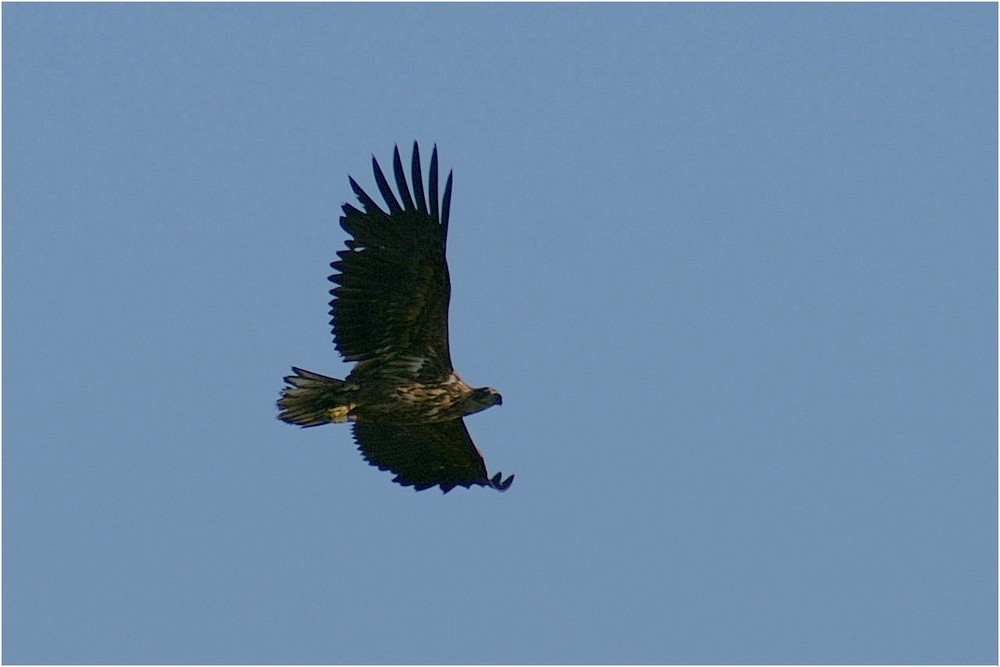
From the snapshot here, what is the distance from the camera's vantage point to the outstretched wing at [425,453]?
18250mm

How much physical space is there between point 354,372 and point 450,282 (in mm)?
1171

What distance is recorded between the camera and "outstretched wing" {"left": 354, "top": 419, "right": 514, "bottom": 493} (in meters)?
18.2

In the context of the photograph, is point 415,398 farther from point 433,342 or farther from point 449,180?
point 449,180

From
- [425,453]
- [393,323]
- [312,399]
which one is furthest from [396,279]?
[425,453]

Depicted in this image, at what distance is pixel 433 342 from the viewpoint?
54.7 ft

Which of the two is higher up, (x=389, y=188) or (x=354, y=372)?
(x=389, y=188)

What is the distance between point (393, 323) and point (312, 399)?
0.94m

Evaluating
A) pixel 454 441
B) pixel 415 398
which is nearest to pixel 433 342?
pixel 415 398

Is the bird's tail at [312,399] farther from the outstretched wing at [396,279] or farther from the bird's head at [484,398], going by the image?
the bird's head at [484,398]

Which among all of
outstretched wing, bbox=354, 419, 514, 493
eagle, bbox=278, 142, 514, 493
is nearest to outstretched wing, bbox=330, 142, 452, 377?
eagle, bbox=278, 142, 514, 493

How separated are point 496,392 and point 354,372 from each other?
1.25 meters

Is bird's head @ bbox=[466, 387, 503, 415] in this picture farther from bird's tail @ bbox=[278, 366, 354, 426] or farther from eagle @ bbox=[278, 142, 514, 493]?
bird's tail @ bbox=[278, 366, 354, 426]

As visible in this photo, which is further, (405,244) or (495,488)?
(495,488)

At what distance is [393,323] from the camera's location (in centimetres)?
1659
